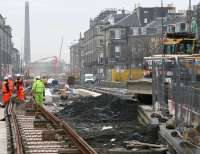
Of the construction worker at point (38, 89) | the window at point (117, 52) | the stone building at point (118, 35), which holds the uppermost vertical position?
the stone building at point (118, 35)

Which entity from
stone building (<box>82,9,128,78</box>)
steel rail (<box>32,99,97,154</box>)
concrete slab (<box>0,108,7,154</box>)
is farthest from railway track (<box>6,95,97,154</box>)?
stone building (<box>82,9,128,78</box>)

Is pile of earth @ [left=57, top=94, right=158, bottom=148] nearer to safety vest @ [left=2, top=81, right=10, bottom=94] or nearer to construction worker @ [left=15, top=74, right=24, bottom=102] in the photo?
construction worker @ [left=15, top=74, right=24, bottom=102]

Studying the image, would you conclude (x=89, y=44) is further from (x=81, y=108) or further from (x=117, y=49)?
(x=81, y=108)

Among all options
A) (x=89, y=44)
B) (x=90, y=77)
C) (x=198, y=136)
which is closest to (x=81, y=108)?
(x=198, y=136)

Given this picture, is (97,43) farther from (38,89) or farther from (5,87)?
(5,87)

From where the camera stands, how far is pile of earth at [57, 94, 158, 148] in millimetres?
18788

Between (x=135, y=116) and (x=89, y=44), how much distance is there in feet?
474

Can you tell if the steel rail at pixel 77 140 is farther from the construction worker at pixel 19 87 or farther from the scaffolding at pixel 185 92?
the construction worker at pixel 19 87

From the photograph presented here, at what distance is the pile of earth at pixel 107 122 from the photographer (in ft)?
61.6

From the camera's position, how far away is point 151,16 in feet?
470

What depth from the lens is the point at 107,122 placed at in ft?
86.5

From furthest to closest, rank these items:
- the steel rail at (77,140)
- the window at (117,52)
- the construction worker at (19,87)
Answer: the window at (117,52) < the construction worker at (19,87) < the steel rail at (77,140)

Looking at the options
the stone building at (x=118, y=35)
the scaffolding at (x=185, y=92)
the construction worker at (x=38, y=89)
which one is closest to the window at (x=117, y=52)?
the stone building at (x=118, y=35)

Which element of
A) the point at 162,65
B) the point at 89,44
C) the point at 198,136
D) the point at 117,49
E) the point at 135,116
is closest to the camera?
the point at 198,136
